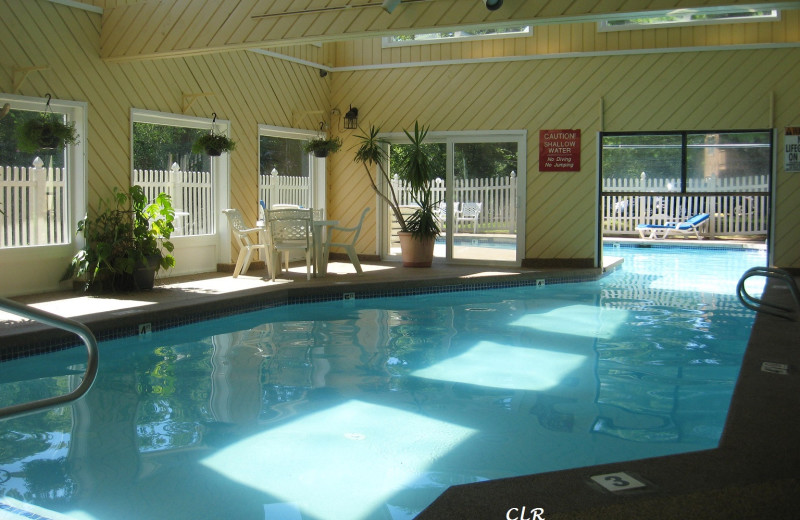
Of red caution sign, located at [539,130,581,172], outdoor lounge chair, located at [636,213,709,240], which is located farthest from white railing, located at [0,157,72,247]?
outdoor lounge chair, located at [636,213,709,240]

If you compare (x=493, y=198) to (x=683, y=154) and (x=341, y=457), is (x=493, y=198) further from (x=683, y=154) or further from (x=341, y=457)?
(x=341, y=457)

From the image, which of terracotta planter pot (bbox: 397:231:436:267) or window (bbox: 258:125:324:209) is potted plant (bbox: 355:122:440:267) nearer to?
Answer: terracotta planter pot (bbox: 397:231:436:267)

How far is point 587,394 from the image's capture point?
4.98 m

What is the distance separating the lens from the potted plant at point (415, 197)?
36.1 ft

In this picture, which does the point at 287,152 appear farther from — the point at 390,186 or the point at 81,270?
the point at 81,270

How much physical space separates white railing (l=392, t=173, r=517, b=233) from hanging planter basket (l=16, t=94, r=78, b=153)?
18.9ft

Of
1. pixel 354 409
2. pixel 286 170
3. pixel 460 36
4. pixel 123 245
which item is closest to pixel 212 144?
pixel 123 245

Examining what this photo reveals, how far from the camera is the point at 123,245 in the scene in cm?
816

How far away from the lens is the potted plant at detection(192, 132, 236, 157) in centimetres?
920

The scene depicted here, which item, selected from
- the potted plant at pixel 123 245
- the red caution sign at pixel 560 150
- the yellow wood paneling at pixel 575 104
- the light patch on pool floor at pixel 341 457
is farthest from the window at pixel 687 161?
the light patch on pool floor at pixel 341 457

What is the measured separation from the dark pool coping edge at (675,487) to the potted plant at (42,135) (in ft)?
19.5

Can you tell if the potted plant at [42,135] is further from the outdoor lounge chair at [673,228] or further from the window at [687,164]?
the outdoor lounge chair at [673,228]

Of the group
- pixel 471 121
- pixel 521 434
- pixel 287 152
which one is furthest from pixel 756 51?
pixel 521 434

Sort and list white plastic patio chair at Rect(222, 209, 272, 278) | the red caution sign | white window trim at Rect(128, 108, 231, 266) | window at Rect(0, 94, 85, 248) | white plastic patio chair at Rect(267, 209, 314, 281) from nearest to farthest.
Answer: window at Rect(0, 94, 85, 248), white plastic patio chair at Rect(267, 209, 314, 281), white plastic patio chair at Rect(222, 209, 272, 278), white window trim at Rect(128, 108, 231, 266), the red caution sign
